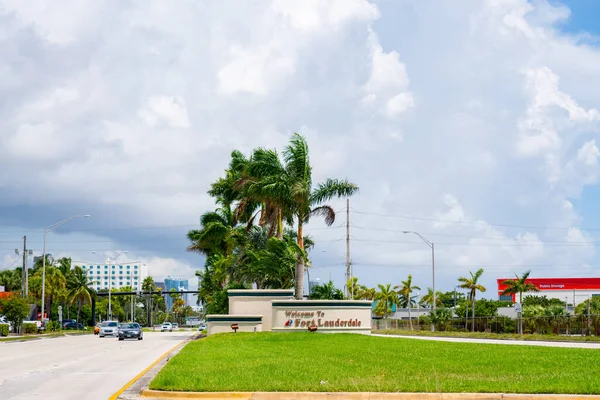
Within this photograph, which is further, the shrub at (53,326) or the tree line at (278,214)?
the shrub at (53,326)

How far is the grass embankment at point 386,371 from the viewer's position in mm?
14802

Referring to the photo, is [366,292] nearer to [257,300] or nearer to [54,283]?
[54,283]

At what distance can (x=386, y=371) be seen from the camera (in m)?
18.2

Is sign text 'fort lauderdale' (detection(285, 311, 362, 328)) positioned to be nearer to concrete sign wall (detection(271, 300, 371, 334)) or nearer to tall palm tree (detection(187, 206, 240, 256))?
concrete sign wall (detection(271, 300, 371, 334))

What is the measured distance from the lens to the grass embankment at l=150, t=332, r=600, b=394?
1480cm

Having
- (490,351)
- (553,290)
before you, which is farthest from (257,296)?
(553,290)

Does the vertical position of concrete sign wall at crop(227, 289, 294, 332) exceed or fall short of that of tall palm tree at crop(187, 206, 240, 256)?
it falls short

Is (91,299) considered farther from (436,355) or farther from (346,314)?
(436,355)

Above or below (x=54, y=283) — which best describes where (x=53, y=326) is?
below

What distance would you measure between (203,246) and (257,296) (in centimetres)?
2714

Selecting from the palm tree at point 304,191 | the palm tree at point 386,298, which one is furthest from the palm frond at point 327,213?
the palm tree at point 386,298

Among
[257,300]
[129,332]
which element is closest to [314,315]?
[257,300]

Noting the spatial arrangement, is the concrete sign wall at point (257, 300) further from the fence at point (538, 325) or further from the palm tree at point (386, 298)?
the palm tree at point (386, 298)

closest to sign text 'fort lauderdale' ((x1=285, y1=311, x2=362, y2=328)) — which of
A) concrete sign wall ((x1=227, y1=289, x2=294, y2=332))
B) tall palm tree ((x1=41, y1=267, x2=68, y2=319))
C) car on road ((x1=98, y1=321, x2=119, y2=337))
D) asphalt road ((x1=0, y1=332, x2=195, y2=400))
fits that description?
concrete sign wall ((x1=227, y1=289, x2=294, y2=332))
